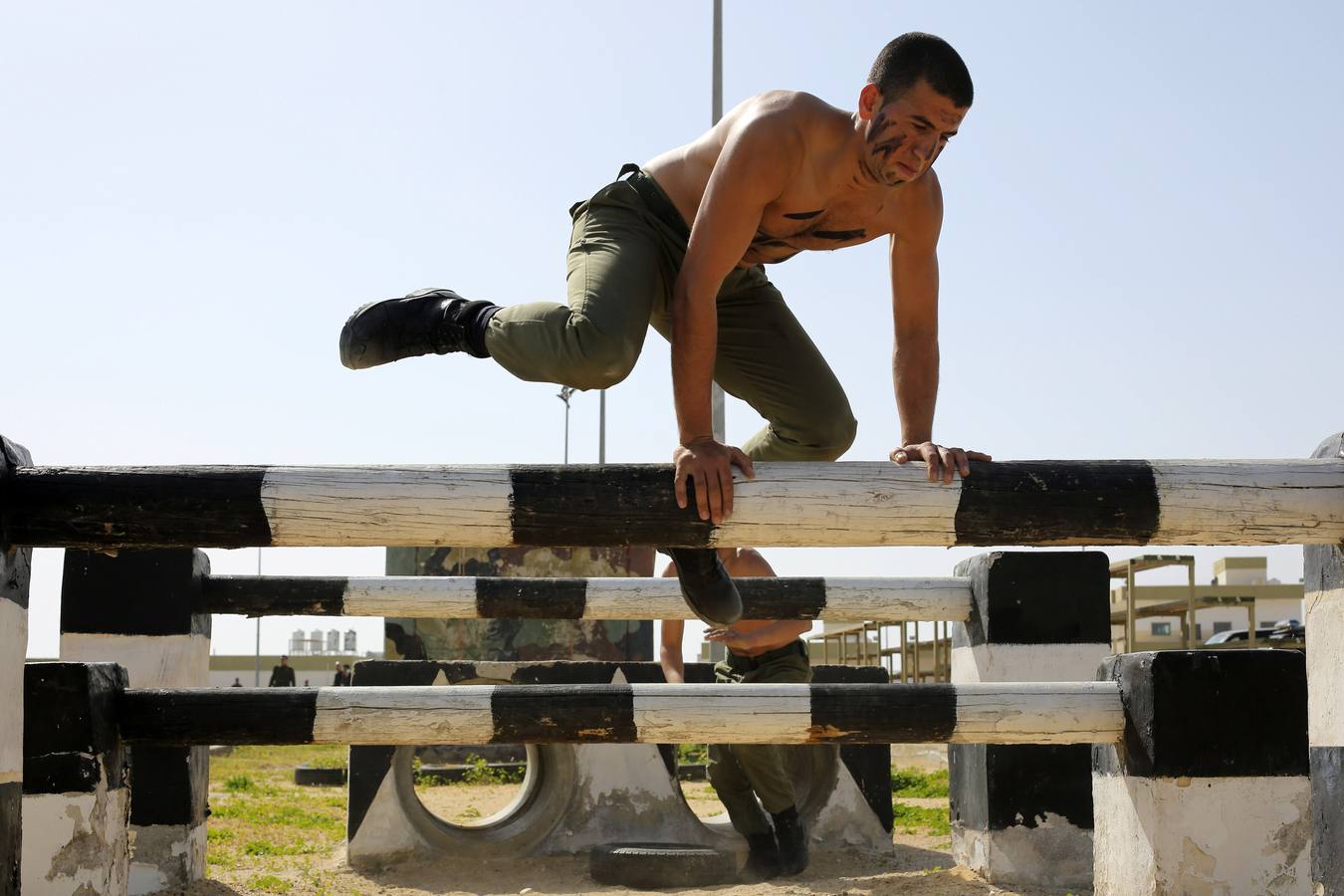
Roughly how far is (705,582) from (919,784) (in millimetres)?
8628

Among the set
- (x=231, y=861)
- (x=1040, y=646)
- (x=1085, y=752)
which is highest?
(x=1040, y=646)

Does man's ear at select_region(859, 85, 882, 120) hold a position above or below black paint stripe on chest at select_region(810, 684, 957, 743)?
above

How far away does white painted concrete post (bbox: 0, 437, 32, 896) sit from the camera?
8.57ft

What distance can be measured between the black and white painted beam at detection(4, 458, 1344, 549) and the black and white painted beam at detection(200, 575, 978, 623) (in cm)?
275

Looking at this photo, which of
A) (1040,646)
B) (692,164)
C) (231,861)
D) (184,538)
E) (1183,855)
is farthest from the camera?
(231,861)

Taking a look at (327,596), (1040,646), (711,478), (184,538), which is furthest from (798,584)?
(184,538)

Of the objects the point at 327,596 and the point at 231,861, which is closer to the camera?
the point at 327,596

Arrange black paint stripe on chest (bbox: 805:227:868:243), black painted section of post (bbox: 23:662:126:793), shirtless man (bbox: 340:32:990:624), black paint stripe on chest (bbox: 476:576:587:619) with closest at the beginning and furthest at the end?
black painted section of post (bbox: 23:662:126:793), shirtless man (bbox: 340:32:990:624), black paint stripe on chest (bbox: 805:227:868:243), black paint stripe on chest (bbox: 476:576:587:619)

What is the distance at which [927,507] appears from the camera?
9.33 ft

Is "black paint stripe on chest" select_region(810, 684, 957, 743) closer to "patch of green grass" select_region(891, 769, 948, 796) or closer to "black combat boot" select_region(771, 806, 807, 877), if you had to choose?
"black combat boot" select_region(771, 806, 807, 877)

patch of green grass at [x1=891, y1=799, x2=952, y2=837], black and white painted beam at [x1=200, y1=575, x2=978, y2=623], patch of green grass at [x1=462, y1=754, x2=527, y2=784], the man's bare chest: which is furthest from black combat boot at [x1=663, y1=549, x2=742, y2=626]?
patch of green grass at [x1=462, y1=754, x2=527, y2=784]

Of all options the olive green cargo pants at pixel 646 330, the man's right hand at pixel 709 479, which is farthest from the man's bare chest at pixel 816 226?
the man's right hand at pixel 709 479

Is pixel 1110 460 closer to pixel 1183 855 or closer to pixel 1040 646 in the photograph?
pixel 1183 855

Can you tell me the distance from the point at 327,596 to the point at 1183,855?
12.2 feet
